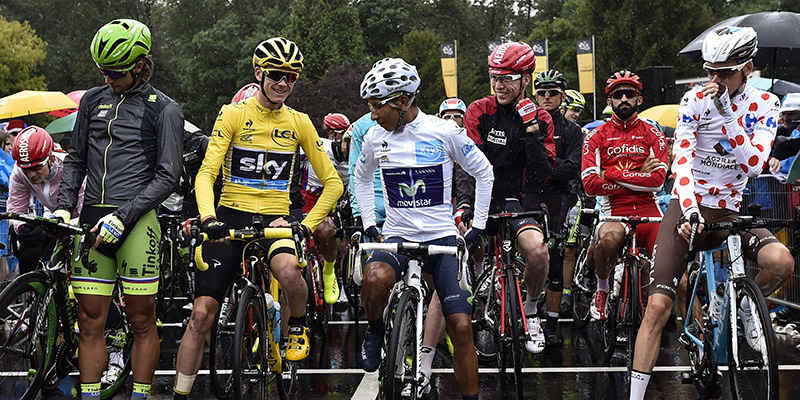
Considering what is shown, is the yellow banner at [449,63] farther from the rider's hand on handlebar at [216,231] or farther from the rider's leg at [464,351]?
the rider's hand on handlebar at [216,231]

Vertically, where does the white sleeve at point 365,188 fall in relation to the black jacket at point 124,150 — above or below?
below

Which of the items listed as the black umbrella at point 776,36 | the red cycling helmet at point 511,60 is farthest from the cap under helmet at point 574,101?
the red cycling helmet at point 511,60

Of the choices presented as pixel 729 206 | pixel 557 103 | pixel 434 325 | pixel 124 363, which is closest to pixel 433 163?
pixel 434 325

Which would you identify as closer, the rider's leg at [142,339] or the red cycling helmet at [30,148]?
the rider's leg at [142,339]

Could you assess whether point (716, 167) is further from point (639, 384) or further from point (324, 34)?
point (324, 34)

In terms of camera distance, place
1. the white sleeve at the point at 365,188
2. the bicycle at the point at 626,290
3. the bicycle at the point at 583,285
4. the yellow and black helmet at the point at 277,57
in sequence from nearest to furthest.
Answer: the white sleeve at the point at 365,188
the yellow and black helmet at the point at 277,57
the bicycle at the point at 626,290
the bicycle at the point at 583,285

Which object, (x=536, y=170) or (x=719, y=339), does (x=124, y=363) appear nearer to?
(x=536, y=170)

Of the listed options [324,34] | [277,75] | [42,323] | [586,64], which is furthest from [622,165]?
[324,34]

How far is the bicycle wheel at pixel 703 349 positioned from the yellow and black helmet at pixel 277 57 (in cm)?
310

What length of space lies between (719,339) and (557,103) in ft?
12.3

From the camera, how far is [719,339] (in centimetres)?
523

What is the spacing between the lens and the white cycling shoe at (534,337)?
651 cm

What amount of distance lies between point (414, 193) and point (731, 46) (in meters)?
2.06

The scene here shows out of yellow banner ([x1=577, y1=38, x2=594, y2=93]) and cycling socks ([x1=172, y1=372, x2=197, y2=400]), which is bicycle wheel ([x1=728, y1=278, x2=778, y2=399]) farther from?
yellow banner ([x1=577, y1=38, x2=594, y2=93])
